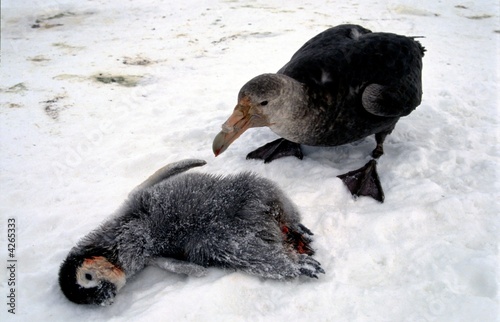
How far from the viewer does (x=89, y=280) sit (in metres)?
2.20

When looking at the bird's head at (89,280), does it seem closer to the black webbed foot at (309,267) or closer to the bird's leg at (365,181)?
the black webbed foot at (309,267)

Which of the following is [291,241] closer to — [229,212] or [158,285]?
[229,212]

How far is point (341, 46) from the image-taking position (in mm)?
3336

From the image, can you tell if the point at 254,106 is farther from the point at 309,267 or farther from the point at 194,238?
the point at 309,267

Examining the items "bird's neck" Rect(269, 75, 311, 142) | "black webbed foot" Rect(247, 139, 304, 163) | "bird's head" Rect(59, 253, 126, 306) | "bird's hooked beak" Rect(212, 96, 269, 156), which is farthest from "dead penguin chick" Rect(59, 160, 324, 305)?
"black webbed foot" Rect(247, 139, 304, 163)

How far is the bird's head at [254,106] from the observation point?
2.71 m

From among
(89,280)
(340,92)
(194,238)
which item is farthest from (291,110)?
(89,280)

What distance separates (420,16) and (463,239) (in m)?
5.57

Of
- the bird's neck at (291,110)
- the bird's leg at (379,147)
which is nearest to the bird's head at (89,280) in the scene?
the bird's neck at (291,110)

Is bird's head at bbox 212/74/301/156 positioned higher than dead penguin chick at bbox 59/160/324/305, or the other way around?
bird's head at bbox 212/74/301/156

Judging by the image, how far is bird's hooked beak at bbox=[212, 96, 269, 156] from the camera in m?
2.69

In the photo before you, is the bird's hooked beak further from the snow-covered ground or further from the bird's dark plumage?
the snow-covered ground

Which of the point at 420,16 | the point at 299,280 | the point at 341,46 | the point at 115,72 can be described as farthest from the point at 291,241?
the point at 420,16

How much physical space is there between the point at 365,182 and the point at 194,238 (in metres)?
1.37
